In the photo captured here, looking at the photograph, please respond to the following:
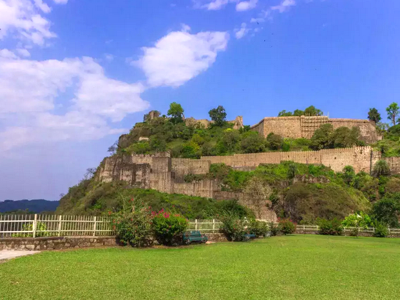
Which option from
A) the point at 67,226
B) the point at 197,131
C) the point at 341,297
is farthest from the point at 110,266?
the point at 197,131

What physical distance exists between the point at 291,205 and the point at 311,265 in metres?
27.3

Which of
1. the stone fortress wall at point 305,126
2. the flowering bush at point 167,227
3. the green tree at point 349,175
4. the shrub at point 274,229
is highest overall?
the stone fortress wall at point 305,126

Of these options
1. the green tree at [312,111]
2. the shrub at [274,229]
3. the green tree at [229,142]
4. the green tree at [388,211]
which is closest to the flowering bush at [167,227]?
the shrub at [274,229]

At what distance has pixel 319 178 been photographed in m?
39.1

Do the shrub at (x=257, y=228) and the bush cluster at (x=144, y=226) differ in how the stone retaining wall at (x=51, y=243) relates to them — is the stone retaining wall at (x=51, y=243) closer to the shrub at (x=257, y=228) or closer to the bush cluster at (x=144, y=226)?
the bush cluster at (x=144, y=226)

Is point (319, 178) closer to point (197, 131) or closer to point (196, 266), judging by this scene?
point (196, 266)

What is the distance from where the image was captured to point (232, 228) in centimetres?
1633

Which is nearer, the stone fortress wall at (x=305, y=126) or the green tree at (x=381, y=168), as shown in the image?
the green tree at (x=381, y=168)

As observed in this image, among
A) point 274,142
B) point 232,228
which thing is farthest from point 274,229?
point 274,142

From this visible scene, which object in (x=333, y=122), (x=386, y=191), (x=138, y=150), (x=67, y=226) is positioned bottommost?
(x=67, y=226)

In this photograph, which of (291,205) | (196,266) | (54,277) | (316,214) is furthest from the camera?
(291,205)

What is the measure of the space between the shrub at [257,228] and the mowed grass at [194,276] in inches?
257

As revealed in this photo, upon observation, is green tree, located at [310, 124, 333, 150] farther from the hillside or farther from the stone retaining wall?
the stone retaining wall

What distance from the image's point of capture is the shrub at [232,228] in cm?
1638
